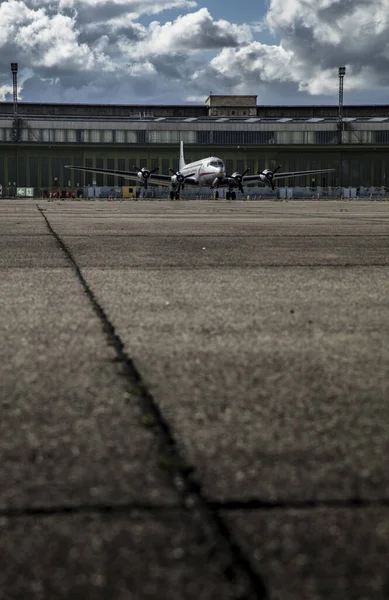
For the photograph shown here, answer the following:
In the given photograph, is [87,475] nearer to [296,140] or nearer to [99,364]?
[99,364]

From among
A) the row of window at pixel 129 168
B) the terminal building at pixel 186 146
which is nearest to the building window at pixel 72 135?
the terminal building at pixel 186 146

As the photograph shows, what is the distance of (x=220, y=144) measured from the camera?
100 metres

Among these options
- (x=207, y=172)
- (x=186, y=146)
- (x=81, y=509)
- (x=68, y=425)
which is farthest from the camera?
(x=186, y=146)

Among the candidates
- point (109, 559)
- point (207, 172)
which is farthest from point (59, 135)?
point (109, 559)

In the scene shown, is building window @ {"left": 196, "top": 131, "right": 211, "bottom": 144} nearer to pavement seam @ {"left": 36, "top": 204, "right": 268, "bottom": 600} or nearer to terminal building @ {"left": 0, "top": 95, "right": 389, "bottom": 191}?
terminal building @ {"left": 0, "top": 95, "right": 389, "bottom": 191}

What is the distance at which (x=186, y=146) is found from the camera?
99.1 metres

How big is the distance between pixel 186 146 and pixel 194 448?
99.2 metres

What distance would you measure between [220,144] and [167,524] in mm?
101057

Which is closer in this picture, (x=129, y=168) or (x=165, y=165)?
(x=129, y=168)

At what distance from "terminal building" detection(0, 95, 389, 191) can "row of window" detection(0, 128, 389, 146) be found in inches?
5.2

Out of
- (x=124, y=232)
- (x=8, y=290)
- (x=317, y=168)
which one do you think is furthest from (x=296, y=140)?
(x=8, y=290)

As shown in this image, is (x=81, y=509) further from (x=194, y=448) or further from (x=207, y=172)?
(x=207, y=172)

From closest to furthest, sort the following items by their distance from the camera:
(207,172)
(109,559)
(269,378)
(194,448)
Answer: (109,559) → (194,448) → (269,378) → (207,172)

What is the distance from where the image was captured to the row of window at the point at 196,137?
100 metres
